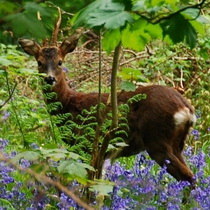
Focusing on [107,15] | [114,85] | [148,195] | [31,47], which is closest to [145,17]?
[107,15]

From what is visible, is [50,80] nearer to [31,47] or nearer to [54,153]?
[31,47]

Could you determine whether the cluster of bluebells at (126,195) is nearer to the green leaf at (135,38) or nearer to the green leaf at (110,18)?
the green leaf at (135,38)

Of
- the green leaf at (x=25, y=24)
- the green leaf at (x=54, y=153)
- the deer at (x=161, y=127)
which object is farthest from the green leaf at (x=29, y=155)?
the deer at (x=161, y=127)

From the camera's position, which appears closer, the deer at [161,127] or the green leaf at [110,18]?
the green leaf at [110,18]

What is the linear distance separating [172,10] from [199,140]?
6.89m

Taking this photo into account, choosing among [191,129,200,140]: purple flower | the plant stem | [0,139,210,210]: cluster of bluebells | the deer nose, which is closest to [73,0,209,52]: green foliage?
the plant stem

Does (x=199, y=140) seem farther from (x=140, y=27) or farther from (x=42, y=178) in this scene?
(x=42, y=178)

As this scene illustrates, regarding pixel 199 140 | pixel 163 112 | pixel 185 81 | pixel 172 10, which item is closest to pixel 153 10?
pixel 172 10

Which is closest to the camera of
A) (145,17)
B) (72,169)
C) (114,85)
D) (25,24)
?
(25,24)

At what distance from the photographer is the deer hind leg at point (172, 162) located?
6.71 meters

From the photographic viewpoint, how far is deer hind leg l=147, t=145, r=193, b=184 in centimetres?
671

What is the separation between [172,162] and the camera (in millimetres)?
6785

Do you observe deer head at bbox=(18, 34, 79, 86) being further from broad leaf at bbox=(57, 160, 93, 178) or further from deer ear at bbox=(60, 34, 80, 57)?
broad leaf at bbox=(57, 160, 93, 178)

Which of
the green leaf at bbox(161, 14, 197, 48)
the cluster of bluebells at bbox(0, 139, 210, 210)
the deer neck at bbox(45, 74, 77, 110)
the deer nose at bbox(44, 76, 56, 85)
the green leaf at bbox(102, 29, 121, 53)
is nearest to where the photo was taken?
the green leaf at bbox(161, 14, 197, 48)
